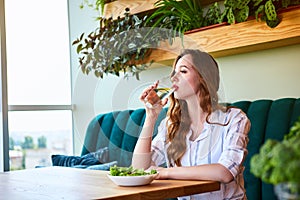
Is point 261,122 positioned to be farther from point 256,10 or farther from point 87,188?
point 87,188

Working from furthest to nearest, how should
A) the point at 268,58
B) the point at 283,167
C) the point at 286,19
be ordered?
1. the point at 268,58
2. the point at 286,19
3. the point at 283,167

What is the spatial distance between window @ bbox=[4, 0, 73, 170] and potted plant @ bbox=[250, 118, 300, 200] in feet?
11.7

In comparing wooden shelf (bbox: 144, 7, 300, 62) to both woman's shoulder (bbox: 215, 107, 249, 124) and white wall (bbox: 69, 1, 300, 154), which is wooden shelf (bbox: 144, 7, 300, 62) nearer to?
white wall (bbox: 69, 1, 300, 154)

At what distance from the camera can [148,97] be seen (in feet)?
6.85

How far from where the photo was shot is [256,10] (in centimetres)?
254

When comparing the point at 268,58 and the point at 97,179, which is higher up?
the point at 268,58

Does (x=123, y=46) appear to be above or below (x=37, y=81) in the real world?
above

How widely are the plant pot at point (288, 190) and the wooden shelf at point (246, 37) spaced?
1.89m

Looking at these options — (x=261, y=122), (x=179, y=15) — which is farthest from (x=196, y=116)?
(x=179, y=15)

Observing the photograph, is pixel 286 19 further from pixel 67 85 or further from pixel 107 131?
pixel 67 85

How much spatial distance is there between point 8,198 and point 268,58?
174 cm

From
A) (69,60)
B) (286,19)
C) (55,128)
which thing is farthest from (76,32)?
(286,19)

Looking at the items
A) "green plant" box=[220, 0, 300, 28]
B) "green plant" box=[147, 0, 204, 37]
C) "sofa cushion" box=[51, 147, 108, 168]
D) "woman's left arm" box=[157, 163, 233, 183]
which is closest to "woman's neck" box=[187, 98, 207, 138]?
"woman's left arm" box=[157, 163, 233, 183]

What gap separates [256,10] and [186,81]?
71 cm
